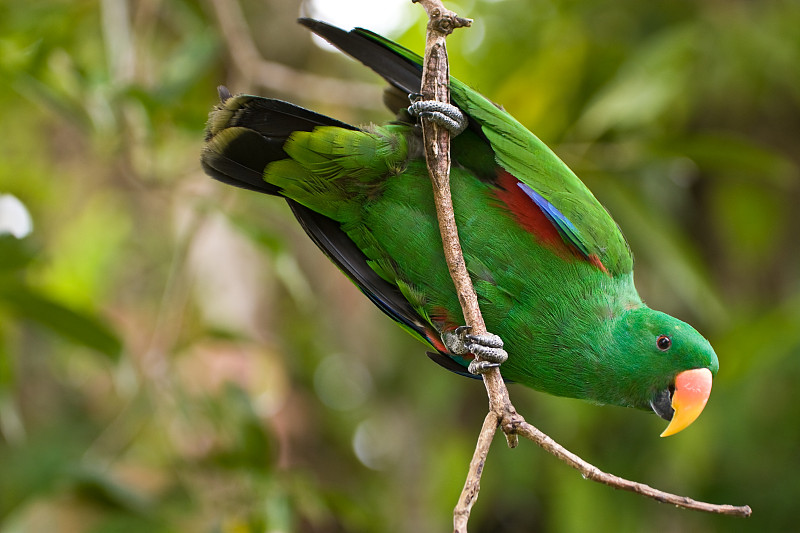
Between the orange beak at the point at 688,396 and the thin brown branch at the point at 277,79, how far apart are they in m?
2.29

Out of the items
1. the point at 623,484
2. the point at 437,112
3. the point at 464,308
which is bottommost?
the point at 623,484

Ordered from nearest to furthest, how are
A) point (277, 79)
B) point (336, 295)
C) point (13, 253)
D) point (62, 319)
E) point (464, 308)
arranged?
1. point (464, 308)
2. point (13, 253)
3. point (62, 319)
4. point (277, 79)
5. point (336, 295)

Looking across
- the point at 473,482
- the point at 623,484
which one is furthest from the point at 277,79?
the point at 623,484

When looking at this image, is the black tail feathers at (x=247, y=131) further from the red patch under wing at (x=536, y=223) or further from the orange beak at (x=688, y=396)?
the orange beak at (x=688, y=396)

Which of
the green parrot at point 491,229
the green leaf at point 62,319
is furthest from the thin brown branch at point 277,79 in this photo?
the green parrot at point 491,229

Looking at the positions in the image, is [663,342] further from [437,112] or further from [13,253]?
Result: [13,253]

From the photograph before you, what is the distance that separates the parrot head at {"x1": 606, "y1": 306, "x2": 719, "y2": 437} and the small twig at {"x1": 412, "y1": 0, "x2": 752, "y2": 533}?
0.50 meters

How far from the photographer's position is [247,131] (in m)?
2.35

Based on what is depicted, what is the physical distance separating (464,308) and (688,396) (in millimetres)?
822

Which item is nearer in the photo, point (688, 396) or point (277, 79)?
point (688, 396)

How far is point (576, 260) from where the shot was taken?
250 centimetres

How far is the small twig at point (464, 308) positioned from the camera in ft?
5.55

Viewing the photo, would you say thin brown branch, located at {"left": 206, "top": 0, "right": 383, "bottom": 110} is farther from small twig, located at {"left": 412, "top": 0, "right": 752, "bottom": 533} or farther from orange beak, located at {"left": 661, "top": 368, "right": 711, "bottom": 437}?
orange beak, located at {"left": 661, "top": 368, "right": 711, "bottom": 437}

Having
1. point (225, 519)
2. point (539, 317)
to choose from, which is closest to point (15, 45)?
point (225, 519)
